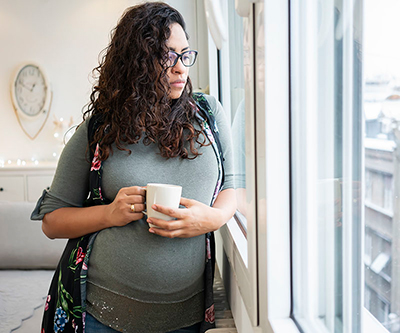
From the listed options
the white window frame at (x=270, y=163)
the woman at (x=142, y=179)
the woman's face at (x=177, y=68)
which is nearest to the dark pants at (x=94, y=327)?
the woman at (x=142, y=179)

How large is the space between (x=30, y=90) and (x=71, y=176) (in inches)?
131

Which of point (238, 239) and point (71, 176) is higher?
point (71, 176)

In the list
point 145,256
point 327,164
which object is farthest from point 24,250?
point 327,164

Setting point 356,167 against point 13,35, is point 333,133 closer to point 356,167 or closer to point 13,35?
point 356,167

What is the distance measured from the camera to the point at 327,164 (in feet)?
2.03

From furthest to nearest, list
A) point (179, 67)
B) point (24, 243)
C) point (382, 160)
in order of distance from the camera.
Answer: point (24, 243) → point (179, 67) → point (382, 160)

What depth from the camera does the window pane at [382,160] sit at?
425mm

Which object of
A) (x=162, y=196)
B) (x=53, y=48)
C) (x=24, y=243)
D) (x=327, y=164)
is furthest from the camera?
(x=53, y=48)

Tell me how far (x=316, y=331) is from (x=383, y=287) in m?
0.25

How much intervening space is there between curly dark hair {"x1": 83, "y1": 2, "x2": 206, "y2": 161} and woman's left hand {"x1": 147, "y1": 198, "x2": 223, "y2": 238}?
0.16 metres

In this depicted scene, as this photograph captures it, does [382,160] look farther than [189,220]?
No

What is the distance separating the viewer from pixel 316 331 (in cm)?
68

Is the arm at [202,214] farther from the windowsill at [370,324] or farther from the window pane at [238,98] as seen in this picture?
the windowsill at [370,324]

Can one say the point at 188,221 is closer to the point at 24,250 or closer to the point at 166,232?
the point at 166,232
